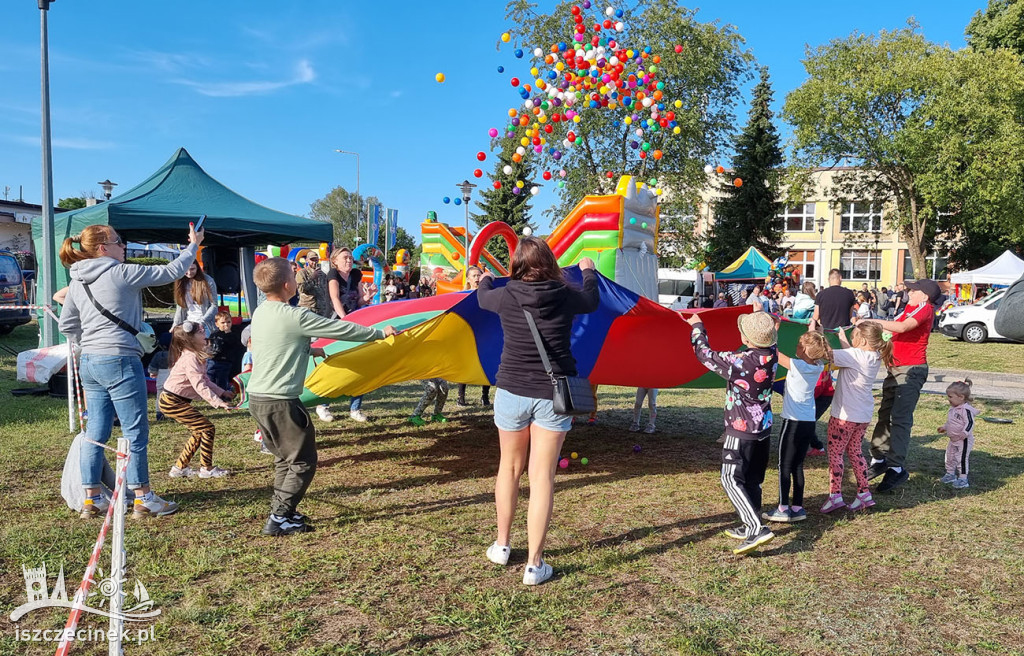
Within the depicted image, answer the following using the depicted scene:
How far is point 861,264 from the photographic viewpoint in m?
44.8

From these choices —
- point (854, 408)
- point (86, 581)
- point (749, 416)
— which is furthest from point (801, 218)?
point (86, 581)

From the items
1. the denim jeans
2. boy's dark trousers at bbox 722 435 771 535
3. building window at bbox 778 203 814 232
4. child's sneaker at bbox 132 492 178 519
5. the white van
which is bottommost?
child's sneaker at bbox 132 492 178 519

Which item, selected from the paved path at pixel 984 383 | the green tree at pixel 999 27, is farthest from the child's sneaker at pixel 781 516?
the green tree at pixel 999 27

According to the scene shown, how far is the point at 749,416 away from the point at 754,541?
68cm

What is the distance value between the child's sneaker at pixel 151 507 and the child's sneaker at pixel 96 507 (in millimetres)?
153

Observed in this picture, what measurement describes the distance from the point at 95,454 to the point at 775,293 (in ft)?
70.7

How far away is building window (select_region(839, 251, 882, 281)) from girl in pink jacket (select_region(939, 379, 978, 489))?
42939 mm

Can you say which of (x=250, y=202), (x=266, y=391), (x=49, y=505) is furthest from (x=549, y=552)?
(x=250, y=202)

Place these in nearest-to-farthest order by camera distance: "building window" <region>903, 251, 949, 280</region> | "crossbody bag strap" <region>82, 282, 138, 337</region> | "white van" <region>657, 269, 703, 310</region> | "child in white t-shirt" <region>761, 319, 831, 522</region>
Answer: "crossbody bag strap" <region>82, 282, 138, 337</region> < "child in white t-shirt" <region>761, 319, 831, 522</region> < "white van" <region>657, 269, 703, 310</region> < "building window" <region>903, 251, 949, 280</region>

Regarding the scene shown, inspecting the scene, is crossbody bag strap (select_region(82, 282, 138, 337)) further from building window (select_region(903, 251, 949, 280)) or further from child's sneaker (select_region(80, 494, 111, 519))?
building window (select_region(903, 251, 949, 280))

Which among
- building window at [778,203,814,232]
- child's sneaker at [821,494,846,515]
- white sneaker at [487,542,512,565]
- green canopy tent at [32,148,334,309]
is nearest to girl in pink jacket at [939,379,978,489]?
child's sneaker at [821,494,846,515]

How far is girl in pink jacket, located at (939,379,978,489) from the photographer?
17.4 ft

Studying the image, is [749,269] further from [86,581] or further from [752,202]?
[86,581]

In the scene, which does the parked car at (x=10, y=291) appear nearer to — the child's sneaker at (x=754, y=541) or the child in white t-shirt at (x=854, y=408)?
the child's sneaker at (x=754, y=541)
